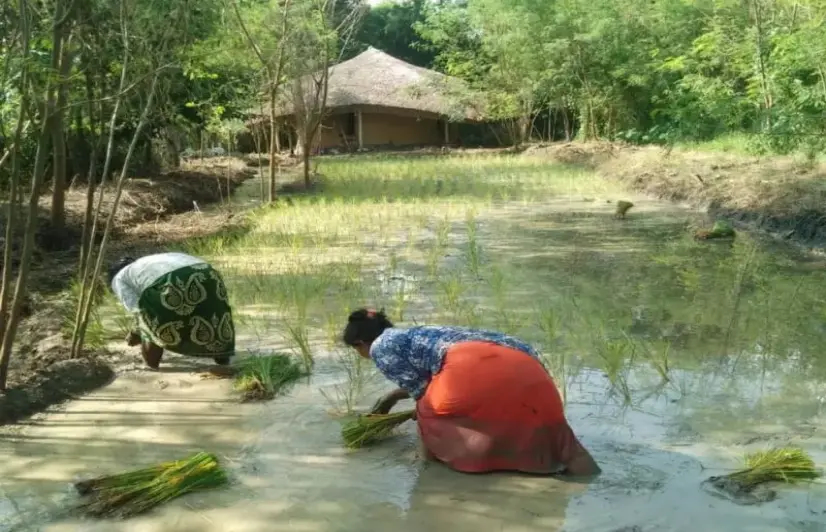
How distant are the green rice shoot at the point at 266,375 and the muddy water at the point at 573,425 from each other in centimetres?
8

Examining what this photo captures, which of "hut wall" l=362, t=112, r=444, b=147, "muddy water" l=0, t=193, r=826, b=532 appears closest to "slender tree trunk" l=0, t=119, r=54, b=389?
"muddy water" l=0, t=193, r=826, b=532

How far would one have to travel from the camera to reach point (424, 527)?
2830mm

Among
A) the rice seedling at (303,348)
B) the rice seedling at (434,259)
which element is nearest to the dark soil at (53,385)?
the rice seedling at (303,348)

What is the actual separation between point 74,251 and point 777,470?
279 inches

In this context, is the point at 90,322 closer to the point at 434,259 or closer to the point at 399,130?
the point at 434,259

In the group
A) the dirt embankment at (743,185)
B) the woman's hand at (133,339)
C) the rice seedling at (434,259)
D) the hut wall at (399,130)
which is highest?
the hut wall at (399,130)

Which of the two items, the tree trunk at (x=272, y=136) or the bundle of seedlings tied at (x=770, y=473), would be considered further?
the tree trunk at (x=272, y=136)

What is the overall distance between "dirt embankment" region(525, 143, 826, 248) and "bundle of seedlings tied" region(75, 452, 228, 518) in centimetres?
671

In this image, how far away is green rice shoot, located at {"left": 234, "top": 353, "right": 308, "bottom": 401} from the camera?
418cm

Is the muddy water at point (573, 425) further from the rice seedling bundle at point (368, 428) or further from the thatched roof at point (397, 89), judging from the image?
the thatched roof at point (397, 89)

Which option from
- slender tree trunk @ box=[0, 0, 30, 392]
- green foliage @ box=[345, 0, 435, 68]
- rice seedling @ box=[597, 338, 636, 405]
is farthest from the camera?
green foliage @ box=[345, 0, 435, 68]

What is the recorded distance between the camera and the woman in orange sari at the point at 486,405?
9.89 ft

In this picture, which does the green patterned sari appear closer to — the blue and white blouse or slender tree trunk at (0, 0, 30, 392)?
slender tree trunk at (0, 0, 30, 392)

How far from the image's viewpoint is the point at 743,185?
405 inches
